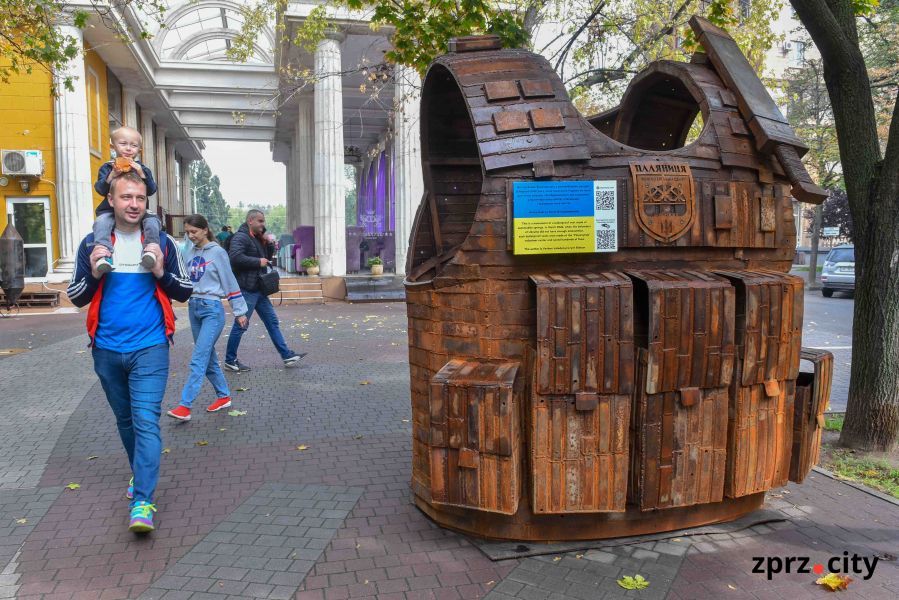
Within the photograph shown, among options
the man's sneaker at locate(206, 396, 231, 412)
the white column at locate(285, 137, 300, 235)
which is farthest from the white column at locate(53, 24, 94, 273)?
the man's sneaker at locate(206, 396, 231, 412)

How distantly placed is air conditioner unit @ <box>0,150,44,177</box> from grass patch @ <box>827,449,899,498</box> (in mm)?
19746

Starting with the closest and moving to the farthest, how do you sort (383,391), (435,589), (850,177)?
(435,589)
(850,177)
(383,391)

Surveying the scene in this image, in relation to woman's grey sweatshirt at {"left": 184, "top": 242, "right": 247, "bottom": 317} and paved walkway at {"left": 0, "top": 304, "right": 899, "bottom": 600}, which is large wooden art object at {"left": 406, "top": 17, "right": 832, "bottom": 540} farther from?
woman's grey sweatshirt at {"left": 184, "top": 242, "right": 247, "bottom": 317}

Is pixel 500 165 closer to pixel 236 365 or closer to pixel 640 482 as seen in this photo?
pixel 640 482

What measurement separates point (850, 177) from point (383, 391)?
5.03 metres

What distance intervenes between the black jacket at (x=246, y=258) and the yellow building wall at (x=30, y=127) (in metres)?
13.3

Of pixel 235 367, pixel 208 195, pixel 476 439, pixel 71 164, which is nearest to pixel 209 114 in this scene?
pixel 71 164

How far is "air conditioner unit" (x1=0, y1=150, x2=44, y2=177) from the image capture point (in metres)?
17.1

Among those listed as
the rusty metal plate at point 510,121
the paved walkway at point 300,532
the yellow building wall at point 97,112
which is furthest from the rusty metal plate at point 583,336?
the yellow building wall at point 97,112

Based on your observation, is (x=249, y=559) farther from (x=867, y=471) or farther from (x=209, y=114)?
(x=209, y=114)

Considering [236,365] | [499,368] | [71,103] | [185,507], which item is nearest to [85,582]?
[185,507]

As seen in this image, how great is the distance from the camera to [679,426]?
3.13 metres

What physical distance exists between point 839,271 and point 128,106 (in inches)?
1054

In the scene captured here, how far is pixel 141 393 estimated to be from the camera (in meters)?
3.63
